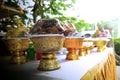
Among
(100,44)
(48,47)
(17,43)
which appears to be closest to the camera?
(48,47)

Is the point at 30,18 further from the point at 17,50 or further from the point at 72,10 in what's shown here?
the point at 72,10

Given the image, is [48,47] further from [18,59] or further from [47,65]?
[18,59]

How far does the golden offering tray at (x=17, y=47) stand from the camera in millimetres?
726

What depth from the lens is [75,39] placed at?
817 millimetres

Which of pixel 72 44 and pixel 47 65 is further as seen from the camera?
pixel 72 44

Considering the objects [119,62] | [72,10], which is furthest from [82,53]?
[119,62]

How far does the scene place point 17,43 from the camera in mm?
728

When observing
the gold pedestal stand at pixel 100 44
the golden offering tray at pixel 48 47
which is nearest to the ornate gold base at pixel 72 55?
the golden offering tray at pixel 48 47

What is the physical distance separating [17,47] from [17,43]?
20mm

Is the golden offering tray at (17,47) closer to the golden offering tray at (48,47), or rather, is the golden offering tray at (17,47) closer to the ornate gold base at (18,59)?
the ornate gold base at (18,59)

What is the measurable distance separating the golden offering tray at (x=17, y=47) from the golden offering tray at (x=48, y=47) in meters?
0.15

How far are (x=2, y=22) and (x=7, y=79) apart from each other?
1.17 feet

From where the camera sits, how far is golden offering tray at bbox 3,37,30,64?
28.6 inches

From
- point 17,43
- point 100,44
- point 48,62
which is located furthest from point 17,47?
point 100,44
